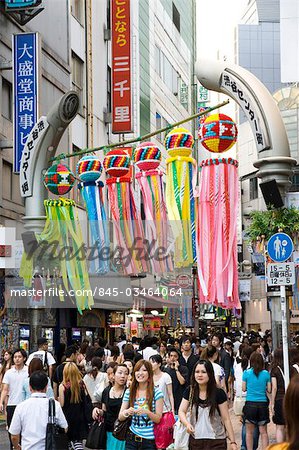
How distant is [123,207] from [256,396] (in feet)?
18.7

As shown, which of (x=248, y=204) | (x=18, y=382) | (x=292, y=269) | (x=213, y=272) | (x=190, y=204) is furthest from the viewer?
(x=248, y=204)

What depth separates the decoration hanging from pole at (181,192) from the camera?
15.6m

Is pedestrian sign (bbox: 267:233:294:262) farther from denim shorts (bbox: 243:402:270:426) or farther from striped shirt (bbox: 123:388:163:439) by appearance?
striped shirt (bbox: 123:388:163:439)

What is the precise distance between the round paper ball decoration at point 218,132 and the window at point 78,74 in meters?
19.6

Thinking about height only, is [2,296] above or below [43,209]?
below

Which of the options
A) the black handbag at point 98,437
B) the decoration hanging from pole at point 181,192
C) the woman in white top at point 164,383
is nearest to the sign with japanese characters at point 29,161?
the decoration hanging from pole at point 181,192

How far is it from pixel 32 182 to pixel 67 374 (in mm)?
7858

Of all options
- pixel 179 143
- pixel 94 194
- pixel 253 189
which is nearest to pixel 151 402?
pixel 179 143

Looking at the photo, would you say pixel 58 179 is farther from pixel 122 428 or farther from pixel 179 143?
pixel 122 428

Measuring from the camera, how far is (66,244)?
18938 millimetres

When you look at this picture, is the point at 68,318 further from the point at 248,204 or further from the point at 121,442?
the point at 248,204

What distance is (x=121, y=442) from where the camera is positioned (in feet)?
31.9

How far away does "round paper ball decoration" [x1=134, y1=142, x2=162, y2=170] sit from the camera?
1611 cm

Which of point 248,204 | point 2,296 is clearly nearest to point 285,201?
point 2,296
